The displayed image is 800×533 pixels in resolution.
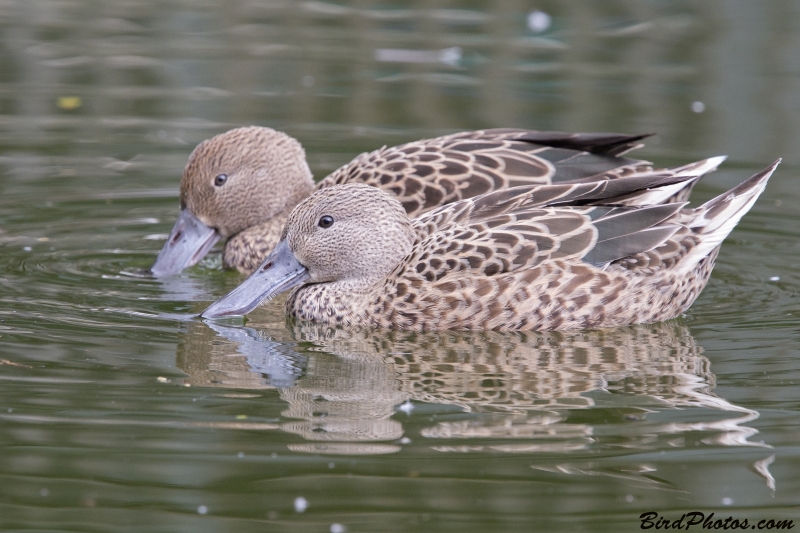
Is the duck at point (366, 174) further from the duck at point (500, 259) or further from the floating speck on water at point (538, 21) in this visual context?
the floating speck on water at point (538, 21)

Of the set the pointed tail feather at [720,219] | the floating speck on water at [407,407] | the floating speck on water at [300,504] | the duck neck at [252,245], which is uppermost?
the pointed tail feather at [720,219]

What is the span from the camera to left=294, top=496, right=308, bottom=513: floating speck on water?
435 centimetres

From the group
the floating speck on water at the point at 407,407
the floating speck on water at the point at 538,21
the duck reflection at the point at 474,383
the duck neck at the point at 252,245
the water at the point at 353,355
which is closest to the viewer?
the water at the point at 353,355

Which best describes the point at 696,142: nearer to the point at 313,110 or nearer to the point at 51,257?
the point at 313,110

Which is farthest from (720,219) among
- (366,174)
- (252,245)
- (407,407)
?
(252,245)

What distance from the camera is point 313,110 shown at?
37.7ft

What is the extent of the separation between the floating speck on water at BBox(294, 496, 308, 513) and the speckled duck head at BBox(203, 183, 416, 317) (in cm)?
252

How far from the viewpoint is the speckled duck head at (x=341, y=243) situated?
6.90 meters

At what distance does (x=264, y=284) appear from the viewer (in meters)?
6.91

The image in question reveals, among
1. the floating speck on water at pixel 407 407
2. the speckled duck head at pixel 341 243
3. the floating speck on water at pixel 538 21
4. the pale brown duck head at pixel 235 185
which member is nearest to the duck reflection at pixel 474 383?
the floating speck on water at pixel 407 407

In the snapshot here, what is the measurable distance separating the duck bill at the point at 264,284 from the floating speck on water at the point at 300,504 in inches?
95.6

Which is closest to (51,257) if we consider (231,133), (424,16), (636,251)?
(231,133)

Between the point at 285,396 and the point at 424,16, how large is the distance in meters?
9.17

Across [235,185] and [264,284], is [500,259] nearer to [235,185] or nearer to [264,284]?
[264,284]
